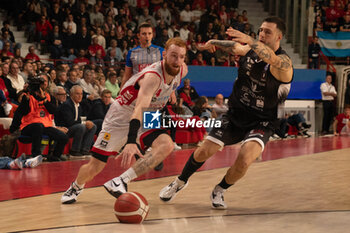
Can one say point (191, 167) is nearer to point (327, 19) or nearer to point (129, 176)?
point (129, 176)

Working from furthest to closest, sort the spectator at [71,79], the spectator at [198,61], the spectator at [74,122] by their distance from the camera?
the spectator at [198,61] < the spectator at [71,79] < the spectator at [74,122]

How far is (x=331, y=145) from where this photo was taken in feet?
44.3

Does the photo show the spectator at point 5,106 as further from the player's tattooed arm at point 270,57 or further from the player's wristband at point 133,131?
the player's tattooed arm at point 270,57

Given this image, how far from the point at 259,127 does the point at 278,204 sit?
887mm

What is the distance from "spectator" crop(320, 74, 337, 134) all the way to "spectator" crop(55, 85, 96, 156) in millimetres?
9822

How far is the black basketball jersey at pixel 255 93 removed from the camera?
5.58m

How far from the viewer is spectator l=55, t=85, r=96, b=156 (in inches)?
407

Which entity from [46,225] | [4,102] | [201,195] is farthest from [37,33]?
[46,225]

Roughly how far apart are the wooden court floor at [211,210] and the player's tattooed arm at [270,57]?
56.4 inches

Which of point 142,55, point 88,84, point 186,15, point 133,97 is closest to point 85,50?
point 88,84

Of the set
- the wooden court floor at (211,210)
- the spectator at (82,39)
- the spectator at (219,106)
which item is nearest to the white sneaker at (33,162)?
the wooden court floor at (211,210)

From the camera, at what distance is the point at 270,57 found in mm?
5062

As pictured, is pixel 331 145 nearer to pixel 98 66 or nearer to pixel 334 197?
pixel 98 66

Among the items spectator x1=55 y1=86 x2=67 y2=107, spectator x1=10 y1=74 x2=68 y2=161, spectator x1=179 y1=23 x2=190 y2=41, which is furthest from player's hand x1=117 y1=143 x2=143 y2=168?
spectator x1=179 y1=23 x2=190 y2=41
